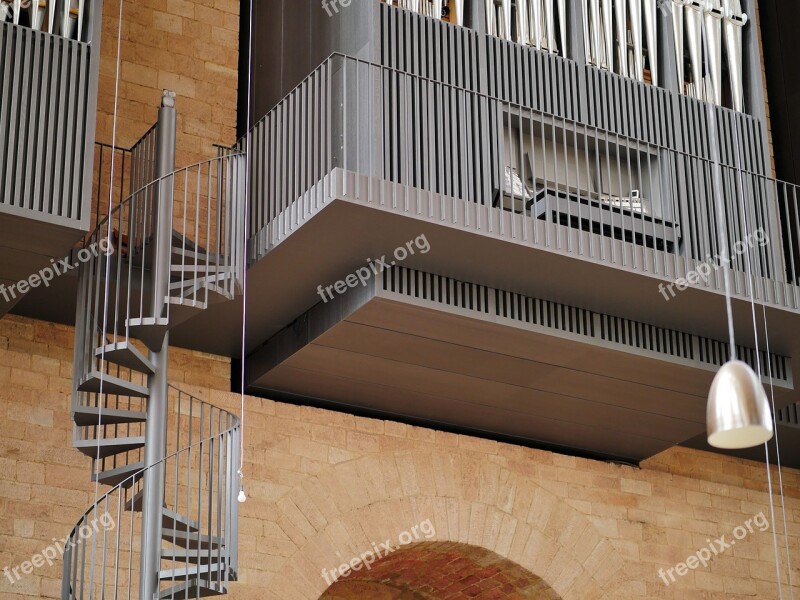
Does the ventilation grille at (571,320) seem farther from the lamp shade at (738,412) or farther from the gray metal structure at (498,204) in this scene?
the lamp shade at (738,412)

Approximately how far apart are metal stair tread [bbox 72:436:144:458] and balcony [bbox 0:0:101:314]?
126 centimetres

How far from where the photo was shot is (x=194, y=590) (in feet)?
34.7

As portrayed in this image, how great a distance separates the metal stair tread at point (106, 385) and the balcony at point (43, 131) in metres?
0.93

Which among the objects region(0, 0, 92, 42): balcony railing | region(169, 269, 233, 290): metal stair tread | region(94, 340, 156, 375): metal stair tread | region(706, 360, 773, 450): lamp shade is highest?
region(0, 0, 92, 42): balcony railing

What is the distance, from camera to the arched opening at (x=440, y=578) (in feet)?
43.5

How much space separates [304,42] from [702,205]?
3.80 m

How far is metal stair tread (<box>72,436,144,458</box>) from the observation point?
10430mm

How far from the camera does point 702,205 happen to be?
1245 centimetres

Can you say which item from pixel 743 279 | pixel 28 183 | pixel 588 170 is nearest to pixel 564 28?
pixel 588 170
